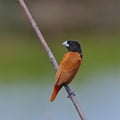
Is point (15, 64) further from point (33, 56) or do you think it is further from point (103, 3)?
point (103, 3)

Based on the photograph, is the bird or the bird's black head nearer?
the bird

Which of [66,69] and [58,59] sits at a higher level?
[58,59]

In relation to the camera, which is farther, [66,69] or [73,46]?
[73,46]

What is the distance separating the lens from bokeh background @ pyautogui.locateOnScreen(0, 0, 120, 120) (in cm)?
438

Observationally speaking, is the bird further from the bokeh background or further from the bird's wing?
the bokeh background

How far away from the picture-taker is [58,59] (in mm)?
5840

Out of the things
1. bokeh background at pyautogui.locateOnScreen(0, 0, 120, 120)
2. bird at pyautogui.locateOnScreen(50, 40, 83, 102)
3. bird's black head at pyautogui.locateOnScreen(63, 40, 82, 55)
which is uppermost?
bokeh background at pyautogui.locateOnScreen(0, 0, 120, 120)

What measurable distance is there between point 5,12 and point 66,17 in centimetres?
96

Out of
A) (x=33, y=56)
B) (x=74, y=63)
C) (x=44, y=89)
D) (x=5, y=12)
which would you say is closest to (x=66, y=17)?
(x=5, y=12)

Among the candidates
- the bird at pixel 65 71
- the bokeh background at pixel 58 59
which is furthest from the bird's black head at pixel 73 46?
the bokeh background at pixel 58 59

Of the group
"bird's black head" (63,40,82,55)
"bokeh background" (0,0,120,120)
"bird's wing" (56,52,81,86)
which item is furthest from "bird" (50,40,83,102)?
"bokeh background" (0,0,120,120)

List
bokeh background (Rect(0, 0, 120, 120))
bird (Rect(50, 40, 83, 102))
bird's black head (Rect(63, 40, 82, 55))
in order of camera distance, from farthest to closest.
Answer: bokeh background (Rect(0, 0, 120, 120)) < bird's black head (Rect(63, 40, 82, 55)) < bird (Rect(50, 40, 83, 102))

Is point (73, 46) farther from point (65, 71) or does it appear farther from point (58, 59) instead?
point (58, 59)

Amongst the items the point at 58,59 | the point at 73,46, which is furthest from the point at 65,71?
the point at 58,59
